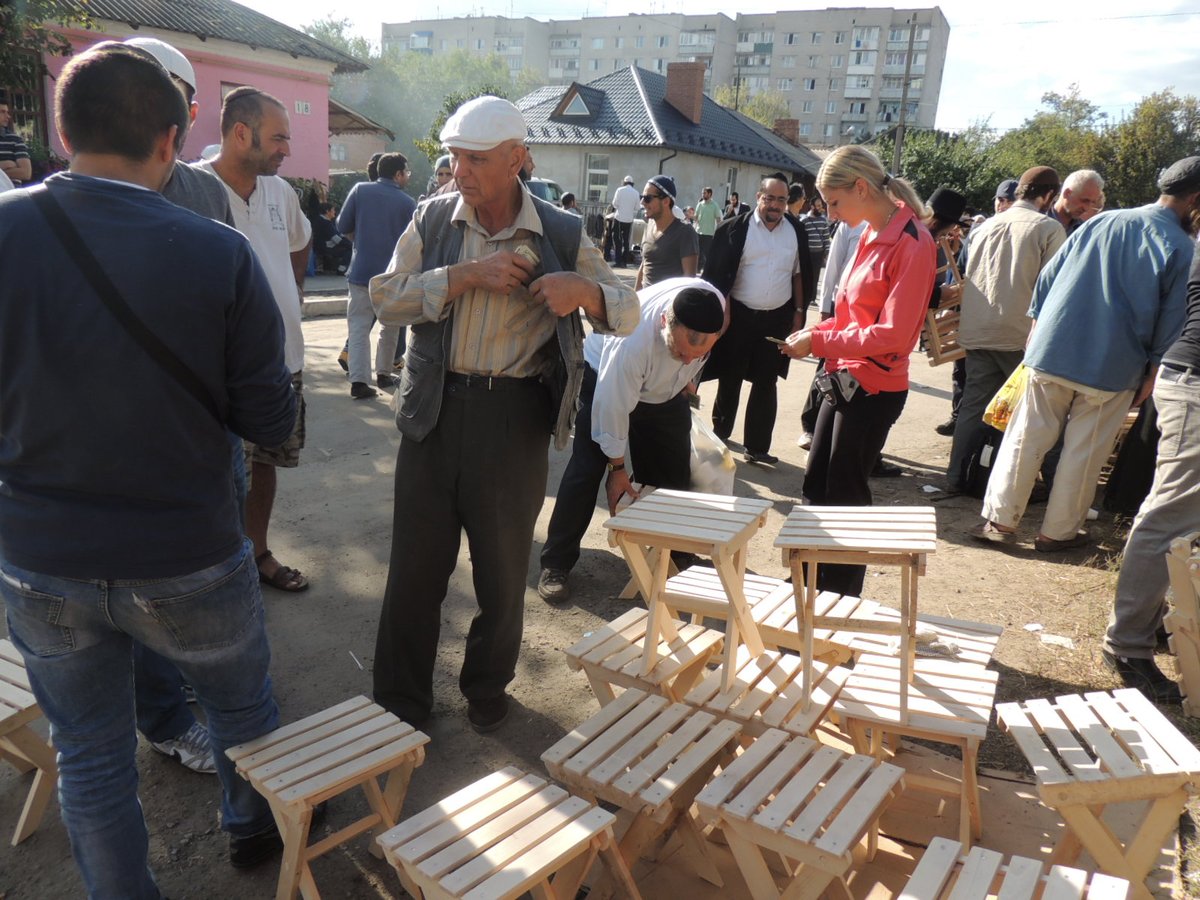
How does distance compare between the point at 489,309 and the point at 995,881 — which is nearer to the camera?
the point at 995,881

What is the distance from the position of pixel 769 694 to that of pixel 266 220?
265cm

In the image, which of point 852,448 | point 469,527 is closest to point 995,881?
point 469,527

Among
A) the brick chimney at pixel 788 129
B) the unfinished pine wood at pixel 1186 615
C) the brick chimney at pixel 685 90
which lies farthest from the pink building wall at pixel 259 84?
the brick chimney at pixel 788 129

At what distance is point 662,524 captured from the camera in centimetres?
268

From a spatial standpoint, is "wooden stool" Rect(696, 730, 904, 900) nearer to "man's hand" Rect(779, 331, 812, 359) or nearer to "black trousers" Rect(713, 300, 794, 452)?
"man's hand" Rect(779, 331, 812, 359)

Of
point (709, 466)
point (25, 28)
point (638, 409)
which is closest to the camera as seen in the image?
point (638, 409)

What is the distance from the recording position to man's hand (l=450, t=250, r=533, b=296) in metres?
2.46

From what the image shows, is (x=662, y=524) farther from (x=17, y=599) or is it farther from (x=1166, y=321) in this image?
(x=1166, y=321)

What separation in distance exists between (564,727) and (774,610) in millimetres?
892

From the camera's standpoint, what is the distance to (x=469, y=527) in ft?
9.30

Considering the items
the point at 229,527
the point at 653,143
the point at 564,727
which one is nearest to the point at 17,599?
the point at 229,527

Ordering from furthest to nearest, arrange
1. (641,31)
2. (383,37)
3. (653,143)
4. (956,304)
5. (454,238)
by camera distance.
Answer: (383,37)
(641,31)
(653,143)
(956,304)
(454,238)

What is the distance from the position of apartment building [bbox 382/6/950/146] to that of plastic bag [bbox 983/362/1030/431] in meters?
68.6

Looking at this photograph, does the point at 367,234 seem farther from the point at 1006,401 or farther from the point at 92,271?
the point at 92,271
